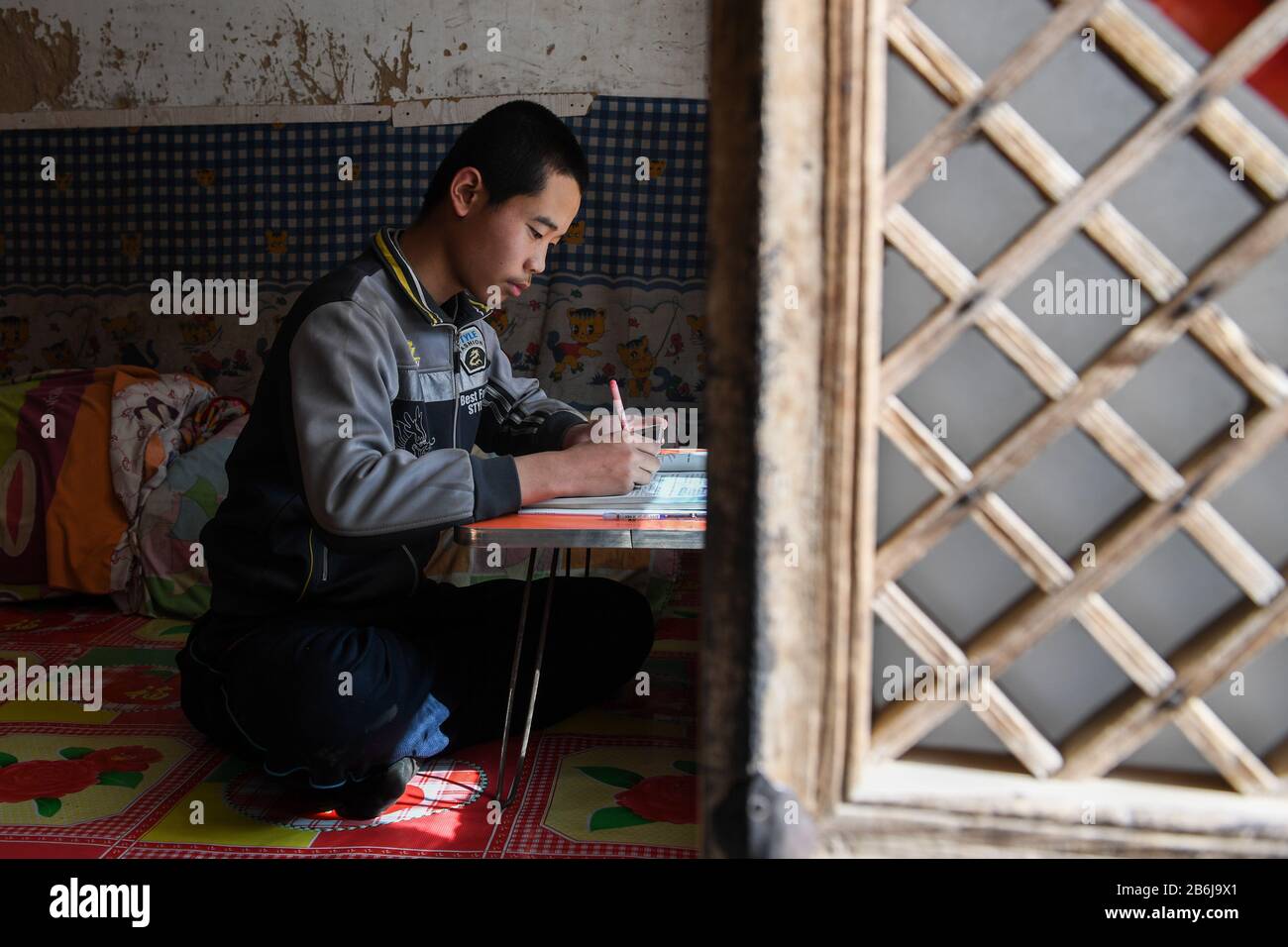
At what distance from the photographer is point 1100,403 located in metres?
0.66

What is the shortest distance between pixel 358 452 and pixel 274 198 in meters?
2.56

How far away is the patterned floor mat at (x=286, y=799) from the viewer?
1.77 metres

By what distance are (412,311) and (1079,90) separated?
1389 mm

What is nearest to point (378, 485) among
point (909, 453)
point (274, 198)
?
point (909, 453)

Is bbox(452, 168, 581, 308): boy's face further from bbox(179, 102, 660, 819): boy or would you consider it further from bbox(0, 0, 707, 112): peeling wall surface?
bbox(0, 0, 707, 112): peeling wall surface

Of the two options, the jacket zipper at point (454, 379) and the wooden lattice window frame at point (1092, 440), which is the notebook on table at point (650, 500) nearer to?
the jacket zipper at point (454, 379)

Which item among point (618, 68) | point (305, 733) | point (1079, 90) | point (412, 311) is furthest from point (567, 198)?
point (618, 68)

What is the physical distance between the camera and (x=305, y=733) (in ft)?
5.80

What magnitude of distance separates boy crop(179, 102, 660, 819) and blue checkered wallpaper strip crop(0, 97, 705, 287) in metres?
1.79

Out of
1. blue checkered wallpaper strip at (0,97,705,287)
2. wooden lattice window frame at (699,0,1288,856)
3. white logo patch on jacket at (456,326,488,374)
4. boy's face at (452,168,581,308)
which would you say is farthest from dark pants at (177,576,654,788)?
blue checkered wallpaper strip at (0,97,705,287)

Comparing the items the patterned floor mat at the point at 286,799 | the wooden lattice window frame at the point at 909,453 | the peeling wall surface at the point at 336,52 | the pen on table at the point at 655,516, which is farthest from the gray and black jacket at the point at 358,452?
the peeling wall surface at the point at 336,52

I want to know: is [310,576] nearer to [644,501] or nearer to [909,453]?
[644,501]

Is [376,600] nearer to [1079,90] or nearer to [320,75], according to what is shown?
[1079,90]

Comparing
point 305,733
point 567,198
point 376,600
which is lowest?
point 305,733
